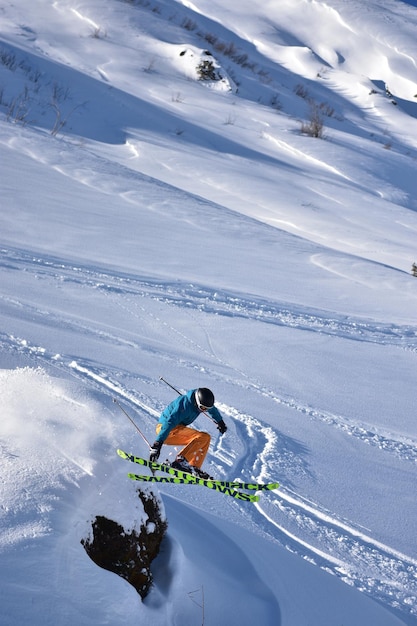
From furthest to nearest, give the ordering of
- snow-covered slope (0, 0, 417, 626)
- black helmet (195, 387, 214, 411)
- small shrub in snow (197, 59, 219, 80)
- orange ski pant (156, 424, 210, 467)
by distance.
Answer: small shrub in snow (197, 59, 219, 80), orange ski pant (156, 424, 210, 467), black helmet (195, 387, 214, 411), snow-covered slope (0, 0, 417, 626)

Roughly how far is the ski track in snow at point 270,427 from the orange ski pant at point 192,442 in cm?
37

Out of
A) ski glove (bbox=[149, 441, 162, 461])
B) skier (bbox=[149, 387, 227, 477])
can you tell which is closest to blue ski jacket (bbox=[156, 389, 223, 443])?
skier (bbox=[149, 387, 227, 477])

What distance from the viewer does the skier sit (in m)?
4.66

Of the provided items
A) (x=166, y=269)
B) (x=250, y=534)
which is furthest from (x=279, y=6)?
(x=250, y=534)

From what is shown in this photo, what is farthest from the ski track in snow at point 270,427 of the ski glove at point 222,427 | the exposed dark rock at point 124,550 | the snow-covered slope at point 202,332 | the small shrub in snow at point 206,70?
the small shrub in snow at point 206,70

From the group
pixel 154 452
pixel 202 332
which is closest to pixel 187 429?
pixel 154 452

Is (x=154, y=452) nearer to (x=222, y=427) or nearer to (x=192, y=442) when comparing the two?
(x=192, y=442)

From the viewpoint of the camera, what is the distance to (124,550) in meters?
3.60

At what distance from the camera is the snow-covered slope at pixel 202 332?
147 inches

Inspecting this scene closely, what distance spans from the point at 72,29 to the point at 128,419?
19415mm

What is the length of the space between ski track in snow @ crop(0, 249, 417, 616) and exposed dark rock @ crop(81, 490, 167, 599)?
1254mm

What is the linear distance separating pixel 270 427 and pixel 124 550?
112 inches

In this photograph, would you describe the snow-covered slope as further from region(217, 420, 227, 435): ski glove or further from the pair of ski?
region(217, 420, 227, 435): ski glove

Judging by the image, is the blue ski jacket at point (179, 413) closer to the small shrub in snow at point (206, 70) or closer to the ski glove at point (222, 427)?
the ski glove at point (222, 427)
